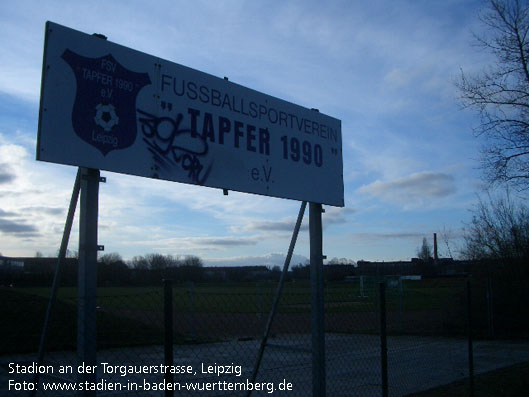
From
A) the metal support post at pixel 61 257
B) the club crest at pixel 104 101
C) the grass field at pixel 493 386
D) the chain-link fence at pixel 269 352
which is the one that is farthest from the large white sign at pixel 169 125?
the grass field at pixel 493 386

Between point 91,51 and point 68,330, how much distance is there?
38.3ft

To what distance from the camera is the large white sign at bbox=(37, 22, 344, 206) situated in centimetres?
383

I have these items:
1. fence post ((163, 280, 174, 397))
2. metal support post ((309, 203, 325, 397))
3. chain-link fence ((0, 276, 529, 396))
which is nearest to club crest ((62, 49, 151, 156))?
fence post ((163, 280, 174, 397))

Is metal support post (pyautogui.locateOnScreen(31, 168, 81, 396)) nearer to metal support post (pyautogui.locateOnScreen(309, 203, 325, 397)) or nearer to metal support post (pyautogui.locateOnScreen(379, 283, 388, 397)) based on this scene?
metal support post (pyautogui.locateOnScreen(309, 203, 325, 397))

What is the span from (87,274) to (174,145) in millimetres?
1391

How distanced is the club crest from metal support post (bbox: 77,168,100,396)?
31 centimetres

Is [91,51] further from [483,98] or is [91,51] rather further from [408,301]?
[408,301]

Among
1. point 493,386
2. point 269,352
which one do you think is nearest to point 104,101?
point 493,386

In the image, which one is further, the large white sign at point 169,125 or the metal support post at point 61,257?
the metal support post at point 61,257

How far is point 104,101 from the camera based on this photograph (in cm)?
407

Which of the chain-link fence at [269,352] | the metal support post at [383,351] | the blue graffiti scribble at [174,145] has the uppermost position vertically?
the blue graffiti scribble at [174,145]

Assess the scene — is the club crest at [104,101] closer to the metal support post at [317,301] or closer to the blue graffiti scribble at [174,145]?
the blue graffiti scribble at [174,145]

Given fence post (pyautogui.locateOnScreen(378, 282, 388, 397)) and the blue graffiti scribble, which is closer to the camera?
the blue graffiti scribble

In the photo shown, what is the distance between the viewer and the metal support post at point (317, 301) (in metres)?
5.47
